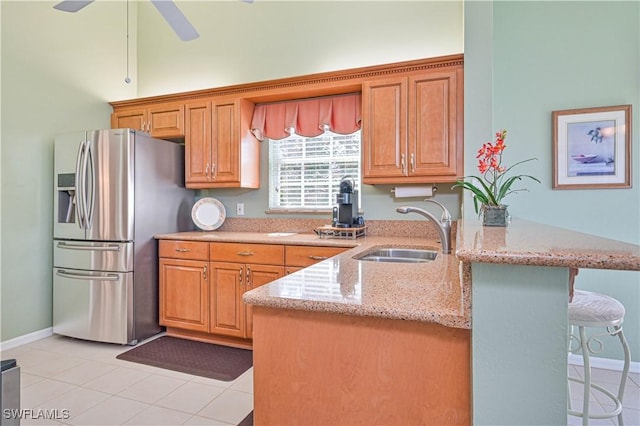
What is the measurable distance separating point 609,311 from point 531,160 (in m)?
1.55

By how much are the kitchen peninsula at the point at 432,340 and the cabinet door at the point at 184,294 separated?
2.05m

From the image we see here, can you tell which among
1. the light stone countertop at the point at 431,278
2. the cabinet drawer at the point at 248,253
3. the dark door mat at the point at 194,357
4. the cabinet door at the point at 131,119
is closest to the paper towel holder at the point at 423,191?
the cabinet drawer at the point at 248,253

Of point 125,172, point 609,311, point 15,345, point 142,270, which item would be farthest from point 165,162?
point 609,311

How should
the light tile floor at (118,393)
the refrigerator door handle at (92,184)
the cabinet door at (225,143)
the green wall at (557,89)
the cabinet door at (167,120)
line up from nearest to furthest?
the light tile floor at (118,393) → the green wall at (557,89) → the refrigerator door handle at (92,184) → the cabinet door at (225,143) → the cabinet door at (167,120)

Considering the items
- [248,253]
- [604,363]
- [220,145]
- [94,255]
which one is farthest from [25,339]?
[604,363]

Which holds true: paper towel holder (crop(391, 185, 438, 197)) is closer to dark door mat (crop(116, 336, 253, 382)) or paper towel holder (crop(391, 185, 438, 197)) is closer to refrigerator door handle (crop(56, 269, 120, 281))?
dark door mat (crop(116, 336, 253, 382))

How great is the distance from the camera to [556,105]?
2770 millimetres

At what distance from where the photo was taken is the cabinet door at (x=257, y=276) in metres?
2.84

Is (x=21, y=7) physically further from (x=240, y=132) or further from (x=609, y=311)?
(x=609, y=311)

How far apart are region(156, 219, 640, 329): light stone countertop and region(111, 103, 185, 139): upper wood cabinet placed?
8.56 feet

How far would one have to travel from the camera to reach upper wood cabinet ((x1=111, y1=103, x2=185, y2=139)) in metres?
3.52

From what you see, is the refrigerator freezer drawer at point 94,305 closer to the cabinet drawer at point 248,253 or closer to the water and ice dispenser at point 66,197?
the water and ice dispenser at point 66,197

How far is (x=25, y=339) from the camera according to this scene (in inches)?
119

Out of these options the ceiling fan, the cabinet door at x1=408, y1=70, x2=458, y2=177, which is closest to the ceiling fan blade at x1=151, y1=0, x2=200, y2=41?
the ceiling fan
